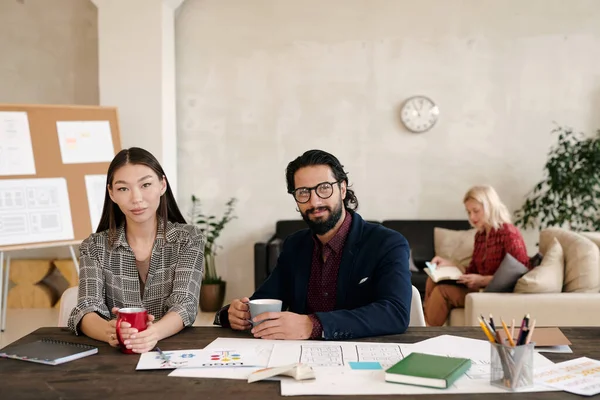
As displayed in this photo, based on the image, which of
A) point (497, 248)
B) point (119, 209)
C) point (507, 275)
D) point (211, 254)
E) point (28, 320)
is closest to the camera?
point (119, 209)

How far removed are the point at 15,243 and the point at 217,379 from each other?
3.85 m

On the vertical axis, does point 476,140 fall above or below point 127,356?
above

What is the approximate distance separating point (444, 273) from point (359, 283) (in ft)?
7.49

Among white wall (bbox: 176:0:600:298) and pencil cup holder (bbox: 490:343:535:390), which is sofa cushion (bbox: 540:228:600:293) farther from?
pencil cup holder (bbox: 490:343:535:390)

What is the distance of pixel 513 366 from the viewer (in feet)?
4.72

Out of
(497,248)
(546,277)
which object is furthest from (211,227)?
(546,277)

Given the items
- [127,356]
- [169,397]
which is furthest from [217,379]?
[127,356]

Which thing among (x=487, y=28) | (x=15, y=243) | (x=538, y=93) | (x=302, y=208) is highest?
(x=487, y=28)

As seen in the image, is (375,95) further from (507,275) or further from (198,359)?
(198,359)

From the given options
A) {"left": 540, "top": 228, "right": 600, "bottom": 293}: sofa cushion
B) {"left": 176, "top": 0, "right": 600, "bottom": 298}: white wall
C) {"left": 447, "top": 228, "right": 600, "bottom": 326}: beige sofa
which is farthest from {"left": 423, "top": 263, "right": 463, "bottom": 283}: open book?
{"left": 176, "top": 0, "right": 600, "bottom": 298}: white wall

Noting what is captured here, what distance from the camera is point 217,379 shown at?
4.99 ft

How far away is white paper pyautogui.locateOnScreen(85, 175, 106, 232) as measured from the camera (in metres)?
5.23

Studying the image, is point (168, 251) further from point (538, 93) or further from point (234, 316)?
point (538, 93)

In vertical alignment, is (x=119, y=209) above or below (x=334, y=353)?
above
